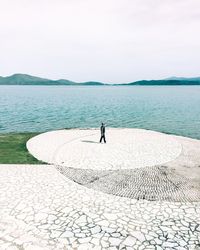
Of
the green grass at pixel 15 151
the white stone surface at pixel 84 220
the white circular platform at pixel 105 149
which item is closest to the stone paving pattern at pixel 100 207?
the white stone surface at pixel 84 220

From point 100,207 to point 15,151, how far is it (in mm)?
13366

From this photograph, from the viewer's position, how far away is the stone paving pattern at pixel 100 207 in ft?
35.0

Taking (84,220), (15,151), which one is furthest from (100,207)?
(15,151)

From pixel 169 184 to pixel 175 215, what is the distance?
11.6 feet

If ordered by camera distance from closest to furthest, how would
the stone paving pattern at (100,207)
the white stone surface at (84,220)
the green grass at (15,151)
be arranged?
the white stone surface at (84,220)
the stone paving pattern at (100,207)
the green grass at (15,151)

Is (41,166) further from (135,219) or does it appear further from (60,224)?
(135,219)

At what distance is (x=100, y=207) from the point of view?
13.2 metres

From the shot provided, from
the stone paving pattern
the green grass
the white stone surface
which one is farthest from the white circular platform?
the white stone surface

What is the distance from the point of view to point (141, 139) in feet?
94.6

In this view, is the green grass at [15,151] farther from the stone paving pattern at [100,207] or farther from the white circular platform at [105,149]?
the stone paving pattern at [100,207]

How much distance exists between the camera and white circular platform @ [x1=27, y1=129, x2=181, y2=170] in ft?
66.3

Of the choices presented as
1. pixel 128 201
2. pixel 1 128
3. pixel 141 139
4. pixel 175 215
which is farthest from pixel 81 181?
pixel 1 128

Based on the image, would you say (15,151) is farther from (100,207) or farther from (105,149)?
(100,207)

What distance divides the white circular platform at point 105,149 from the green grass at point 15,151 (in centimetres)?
67
